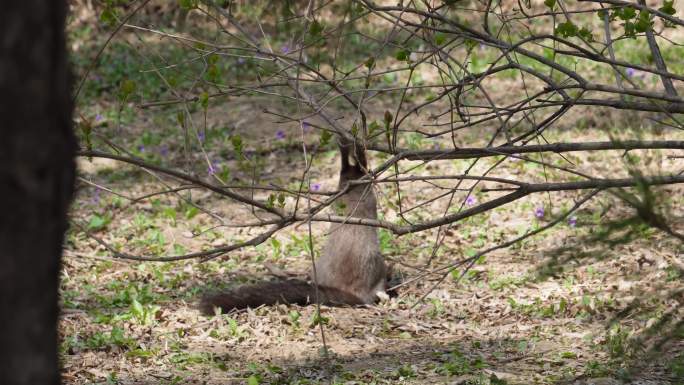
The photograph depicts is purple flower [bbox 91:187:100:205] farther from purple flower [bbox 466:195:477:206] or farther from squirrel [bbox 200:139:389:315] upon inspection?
purple flower [bbox 466:195:477:206]

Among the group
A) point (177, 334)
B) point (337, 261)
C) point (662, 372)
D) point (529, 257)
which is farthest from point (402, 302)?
point (662, 372)

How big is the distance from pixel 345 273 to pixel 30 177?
4.02m

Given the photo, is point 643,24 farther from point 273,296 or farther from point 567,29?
point 273,296

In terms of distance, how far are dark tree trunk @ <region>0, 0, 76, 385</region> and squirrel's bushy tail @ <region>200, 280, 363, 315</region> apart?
348 cm

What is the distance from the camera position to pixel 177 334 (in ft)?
16.0

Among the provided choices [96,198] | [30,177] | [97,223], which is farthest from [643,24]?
[96,198]

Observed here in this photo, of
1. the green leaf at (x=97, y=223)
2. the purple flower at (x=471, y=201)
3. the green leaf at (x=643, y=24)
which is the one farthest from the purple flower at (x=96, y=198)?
the green leaf at (x=643, y=24)

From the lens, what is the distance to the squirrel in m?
5.25

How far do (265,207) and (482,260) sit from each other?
10.5ft

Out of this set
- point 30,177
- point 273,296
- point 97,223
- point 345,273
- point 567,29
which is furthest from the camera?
point 97,223

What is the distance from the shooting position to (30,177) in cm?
151


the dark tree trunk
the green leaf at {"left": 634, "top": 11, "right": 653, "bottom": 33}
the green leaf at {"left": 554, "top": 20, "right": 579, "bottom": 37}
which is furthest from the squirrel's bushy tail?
the dark tree trunk

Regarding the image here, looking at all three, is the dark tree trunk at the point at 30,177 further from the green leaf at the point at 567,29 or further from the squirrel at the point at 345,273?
the squirrel at the point at 345,273

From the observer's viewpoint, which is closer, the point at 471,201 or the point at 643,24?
the point at 643,24
